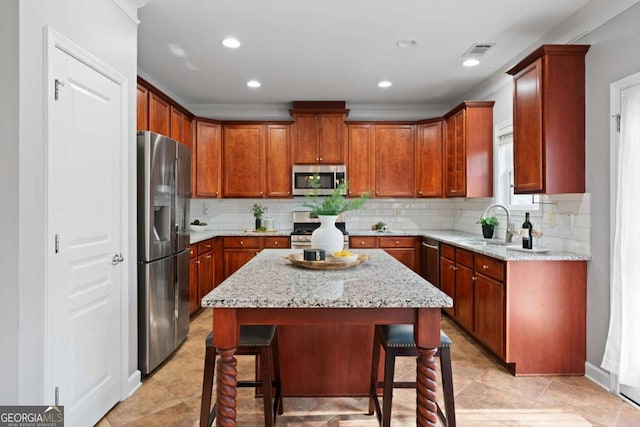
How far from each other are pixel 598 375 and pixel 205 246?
12.8ft

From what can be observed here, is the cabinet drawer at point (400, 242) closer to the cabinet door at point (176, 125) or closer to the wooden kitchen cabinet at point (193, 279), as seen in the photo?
the wooden kitchen cabinet at point (193, 279)

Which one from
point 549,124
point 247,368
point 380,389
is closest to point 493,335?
point 380,389

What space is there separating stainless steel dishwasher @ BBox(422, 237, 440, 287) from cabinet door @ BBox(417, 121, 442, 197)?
729 millimetres

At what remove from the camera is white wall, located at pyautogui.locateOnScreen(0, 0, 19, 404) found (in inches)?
62.6

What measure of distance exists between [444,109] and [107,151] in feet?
15.1

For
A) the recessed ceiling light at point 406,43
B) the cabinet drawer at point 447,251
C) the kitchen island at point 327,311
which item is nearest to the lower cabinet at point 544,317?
the cabinet drawer at point 447,251

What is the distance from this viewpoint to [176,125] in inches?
171

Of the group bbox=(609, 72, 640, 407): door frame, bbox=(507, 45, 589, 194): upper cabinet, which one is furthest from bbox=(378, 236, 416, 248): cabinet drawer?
bbox=(609, 72, 640, 407): door frame

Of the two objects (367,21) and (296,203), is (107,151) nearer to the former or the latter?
(367,21)

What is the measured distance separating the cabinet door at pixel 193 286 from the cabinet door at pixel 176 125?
57.5 inches

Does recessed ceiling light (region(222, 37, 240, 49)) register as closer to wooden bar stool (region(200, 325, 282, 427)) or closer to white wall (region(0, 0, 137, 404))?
white wall (region(0, 0, 137, 404))

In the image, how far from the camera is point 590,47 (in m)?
2.73

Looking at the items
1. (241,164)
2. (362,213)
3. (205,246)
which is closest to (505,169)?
(362,213)

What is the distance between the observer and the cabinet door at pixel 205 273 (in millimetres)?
4266
